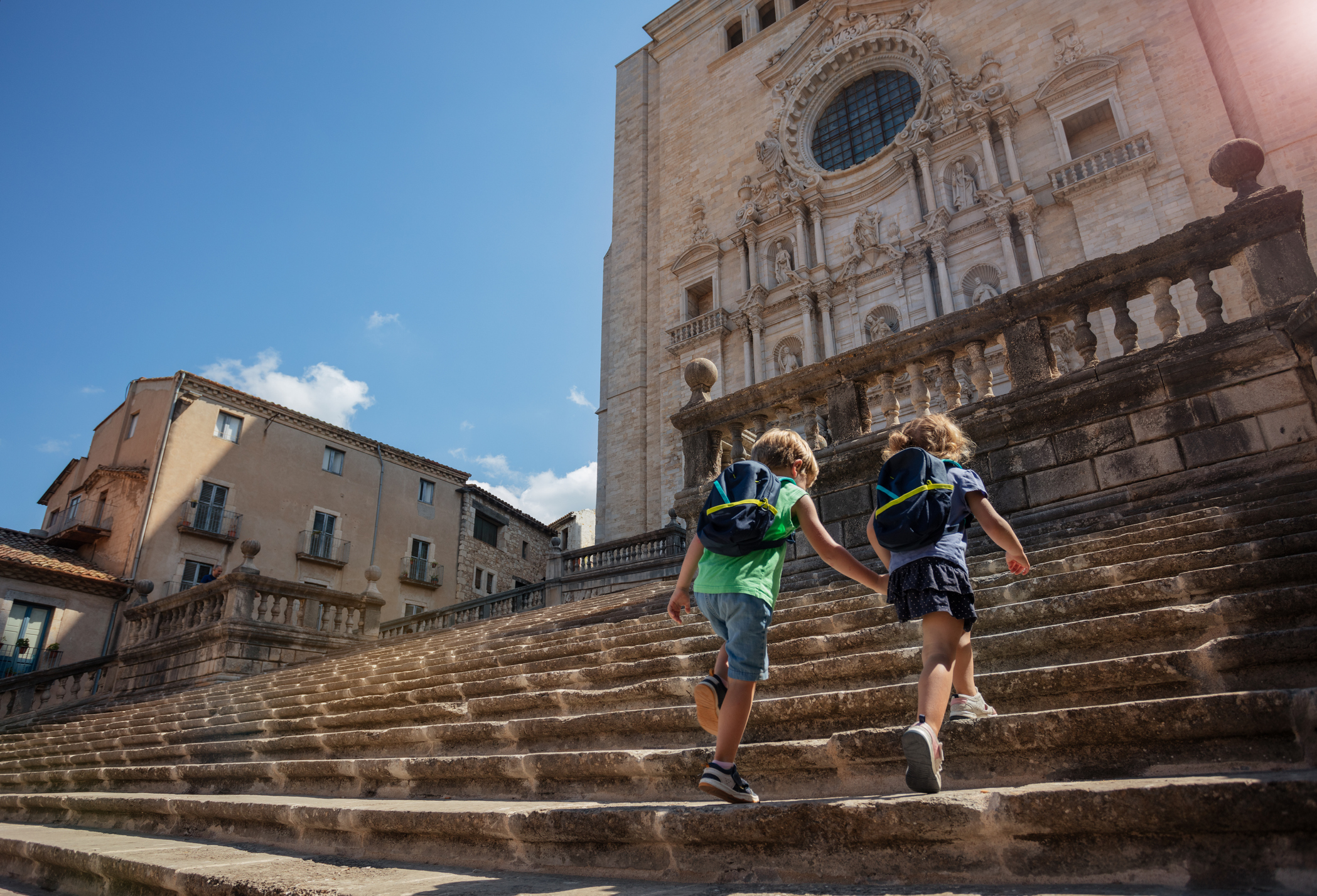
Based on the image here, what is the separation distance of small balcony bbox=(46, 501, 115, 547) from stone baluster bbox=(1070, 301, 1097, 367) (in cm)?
2392

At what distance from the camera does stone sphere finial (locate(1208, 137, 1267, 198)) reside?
19.1ft

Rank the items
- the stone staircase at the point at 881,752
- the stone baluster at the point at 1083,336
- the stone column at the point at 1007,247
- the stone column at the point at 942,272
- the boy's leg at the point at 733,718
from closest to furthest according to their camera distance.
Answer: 1. the stone staircase at the point at 881,752
2. the boy's leg at the point at 733,718
3. the stone baluster at the point at 1083,336
4. the stone column at the point at 1007,247
5. the stone column at the point at 942,272

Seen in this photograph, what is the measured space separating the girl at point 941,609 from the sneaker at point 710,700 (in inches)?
24.2

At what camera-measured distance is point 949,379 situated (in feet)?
21.5

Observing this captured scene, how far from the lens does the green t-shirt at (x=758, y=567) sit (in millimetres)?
2516

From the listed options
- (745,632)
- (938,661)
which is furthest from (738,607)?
(938,661)

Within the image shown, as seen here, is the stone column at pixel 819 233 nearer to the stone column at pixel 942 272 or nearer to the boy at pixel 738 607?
the stone column at pixel 942 272

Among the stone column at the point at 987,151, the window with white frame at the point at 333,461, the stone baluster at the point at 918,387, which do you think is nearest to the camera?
the stone baluster at the point at 918,387

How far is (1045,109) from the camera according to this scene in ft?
53.6

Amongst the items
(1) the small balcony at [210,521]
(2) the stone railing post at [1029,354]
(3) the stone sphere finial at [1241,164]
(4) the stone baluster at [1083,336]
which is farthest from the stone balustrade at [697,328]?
(3) the stone sphere finial at [1241,164]

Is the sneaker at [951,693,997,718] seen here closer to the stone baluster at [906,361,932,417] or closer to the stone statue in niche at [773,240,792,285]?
the stone baluster at [906,361,932,417]

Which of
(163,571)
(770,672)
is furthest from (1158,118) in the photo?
(163,571)

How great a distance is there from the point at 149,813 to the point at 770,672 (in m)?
3.72

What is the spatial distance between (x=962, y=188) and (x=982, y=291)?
2.83 m
